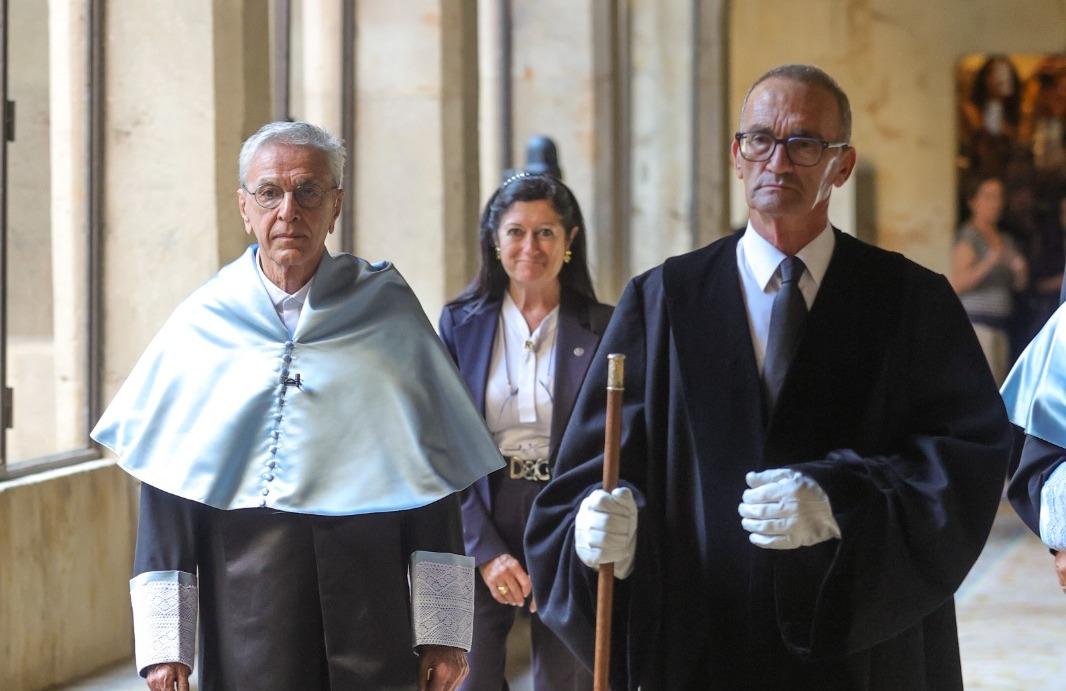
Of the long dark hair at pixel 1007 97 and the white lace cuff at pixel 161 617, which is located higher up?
the long dark hair at pixel 1007 97

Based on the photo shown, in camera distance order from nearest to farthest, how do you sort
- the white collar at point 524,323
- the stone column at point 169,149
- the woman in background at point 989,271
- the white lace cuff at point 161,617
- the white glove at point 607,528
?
1. the white glove at point 607,528
2. the white lace cuff at point 161,617
3. the white collar at point 524,323
4. the stone column at point 169,149
5. the woman in background at point 989,271

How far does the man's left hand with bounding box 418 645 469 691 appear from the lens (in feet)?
11.3

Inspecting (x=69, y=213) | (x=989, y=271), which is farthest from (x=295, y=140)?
(x=989, y=271)

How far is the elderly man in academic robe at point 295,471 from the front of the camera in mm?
3342

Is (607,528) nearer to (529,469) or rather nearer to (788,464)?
(788,464)

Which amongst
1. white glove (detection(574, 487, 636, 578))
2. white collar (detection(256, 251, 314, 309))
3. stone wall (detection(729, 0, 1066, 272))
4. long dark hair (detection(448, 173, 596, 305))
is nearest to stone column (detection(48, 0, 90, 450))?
long dark hair (detection(448, 173, 596, 305))

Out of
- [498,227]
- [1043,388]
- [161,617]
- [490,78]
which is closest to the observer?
[161,617]

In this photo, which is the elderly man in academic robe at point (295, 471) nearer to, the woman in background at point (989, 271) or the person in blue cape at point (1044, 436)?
the person in blue cape at point (1044, 436)

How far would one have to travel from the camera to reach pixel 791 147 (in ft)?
10.2

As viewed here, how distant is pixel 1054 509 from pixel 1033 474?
6.0 inches

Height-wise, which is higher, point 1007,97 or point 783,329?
point 1007,97

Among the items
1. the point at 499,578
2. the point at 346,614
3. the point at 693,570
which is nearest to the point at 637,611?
the point at 693,570

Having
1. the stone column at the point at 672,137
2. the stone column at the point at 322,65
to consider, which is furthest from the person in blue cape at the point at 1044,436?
the stone column at the point at 672,137

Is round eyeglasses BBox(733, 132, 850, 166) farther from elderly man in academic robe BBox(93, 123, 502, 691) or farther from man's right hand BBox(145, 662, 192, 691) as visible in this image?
man's right hand BBox(145, 662, 192, 691)
